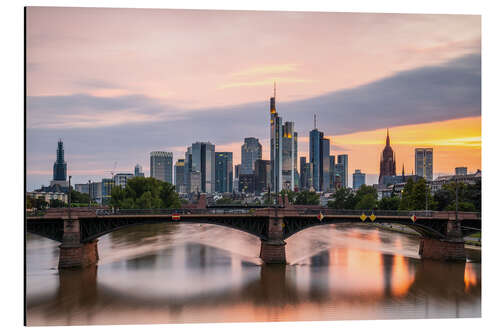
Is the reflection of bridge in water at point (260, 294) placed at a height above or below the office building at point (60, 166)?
below

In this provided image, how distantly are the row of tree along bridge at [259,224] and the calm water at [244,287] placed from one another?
1.42 m

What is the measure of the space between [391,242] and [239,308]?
31.1 metres

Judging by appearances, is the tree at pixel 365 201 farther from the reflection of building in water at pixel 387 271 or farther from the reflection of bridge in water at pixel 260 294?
the reflection of bridge in water at pixel 260 294

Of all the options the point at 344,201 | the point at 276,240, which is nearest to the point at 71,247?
the point at 276,240

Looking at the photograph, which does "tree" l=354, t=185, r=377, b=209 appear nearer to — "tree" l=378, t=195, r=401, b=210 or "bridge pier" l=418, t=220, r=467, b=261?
"tree" l=378, t=195, r=401, b=210

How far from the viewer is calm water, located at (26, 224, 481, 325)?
75.1 feet

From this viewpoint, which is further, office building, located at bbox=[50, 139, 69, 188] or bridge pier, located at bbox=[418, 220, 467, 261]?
office building, located at bbox=[50, 139, 69, 188]

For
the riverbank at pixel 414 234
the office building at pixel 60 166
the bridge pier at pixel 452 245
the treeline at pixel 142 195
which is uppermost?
the office building at pixel 60 166

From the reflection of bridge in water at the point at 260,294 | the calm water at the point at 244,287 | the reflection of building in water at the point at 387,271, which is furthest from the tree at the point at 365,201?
the reflection of bridge in water at the point at 260,294

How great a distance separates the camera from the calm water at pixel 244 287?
75.1 feet

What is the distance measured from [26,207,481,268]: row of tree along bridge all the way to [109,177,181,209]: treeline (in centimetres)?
3470

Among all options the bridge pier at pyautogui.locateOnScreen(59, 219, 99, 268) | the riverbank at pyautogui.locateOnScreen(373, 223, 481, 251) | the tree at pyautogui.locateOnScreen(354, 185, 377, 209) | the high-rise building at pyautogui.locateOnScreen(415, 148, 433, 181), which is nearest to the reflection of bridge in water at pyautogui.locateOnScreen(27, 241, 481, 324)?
the bridge pier at pyautogui.locateOnScreen(59, 219, 99, 268)

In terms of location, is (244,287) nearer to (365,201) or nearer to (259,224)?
(259,224)

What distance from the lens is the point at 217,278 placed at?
30.7 metres
